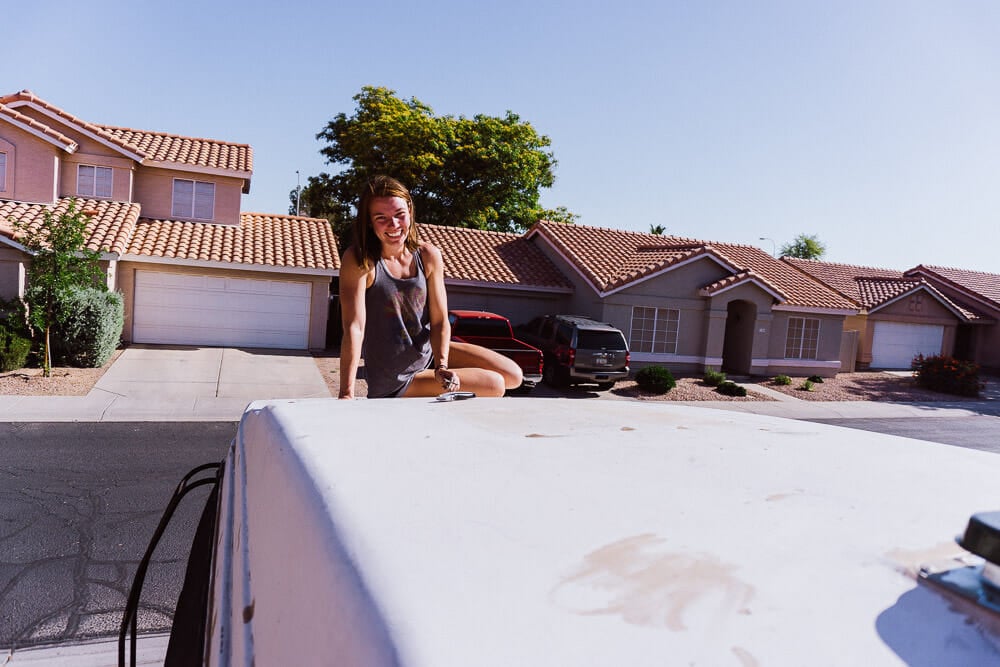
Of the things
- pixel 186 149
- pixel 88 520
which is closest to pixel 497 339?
pixel 88 520

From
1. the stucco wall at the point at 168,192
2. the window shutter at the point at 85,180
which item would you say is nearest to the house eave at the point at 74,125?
the window shutter at the point at 85,180

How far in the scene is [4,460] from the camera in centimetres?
783

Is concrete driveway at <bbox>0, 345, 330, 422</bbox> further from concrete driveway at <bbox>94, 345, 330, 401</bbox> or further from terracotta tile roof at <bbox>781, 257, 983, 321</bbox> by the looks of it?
terracotta tile roof at <bbox>781, 257, 983, 321</bbox>

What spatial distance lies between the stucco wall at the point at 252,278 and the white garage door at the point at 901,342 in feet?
76.3

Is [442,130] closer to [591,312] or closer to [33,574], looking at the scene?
[591,312]

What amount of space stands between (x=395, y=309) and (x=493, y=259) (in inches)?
826

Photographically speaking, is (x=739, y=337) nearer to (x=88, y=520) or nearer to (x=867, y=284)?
(x=867, y=284)

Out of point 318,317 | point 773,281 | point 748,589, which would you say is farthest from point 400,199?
point 773,281

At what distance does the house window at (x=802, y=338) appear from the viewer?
79.0ft

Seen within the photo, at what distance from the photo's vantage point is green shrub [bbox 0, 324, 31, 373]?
44.7ft

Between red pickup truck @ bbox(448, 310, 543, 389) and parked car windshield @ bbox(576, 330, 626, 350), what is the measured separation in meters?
1.68

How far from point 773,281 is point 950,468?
25.1 meters

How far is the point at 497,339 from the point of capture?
15750 mm

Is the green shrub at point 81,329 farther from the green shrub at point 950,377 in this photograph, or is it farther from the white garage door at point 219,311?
the green shrub at point 950,377
